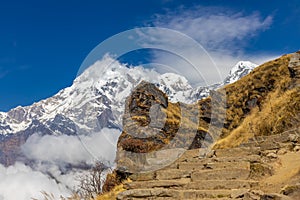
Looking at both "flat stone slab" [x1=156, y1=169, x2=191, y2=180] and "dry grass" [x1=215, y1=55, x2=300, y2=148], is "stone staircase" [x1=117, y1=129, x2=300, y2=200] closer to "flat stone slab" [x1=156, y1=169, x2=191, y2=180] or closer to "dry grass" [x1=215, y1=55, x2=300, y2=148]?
"flat stone slab" [x1=156, y1=169, x2=191, y2=180]

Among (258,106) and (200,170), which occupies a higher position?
(258,106)

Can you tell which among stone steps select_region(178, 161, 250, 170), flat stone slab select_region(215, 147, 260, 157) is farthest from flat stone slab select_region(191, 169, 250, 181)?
flat stone slab select_region(215, 147, 260, 157)

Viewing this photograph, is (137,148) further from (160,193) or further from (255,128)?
(160,193)

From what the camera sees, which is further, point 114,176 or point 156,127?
point 156,127

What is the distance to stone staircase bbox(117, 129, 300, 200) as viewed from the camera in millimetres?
15930

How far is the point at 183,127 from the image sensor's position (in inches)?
1880

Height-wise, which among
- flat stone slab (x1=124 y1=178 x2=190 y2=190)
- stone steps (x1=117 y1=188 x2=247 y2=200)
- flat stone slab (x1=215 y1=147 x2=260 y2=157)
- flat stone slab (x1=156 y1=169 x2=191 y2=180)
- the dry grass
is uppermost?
the dry grass

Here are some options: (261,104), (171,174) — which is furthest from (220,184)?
(261,104)

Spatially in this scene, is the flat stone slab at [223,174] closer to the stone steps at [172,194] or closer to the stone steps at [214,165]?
the stone steps at [214,165]

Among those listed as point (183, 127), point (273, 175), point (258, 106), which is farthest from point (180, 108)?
point (273, 175)

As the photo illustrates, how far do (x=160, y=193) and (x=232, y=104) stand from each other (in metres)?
39.0

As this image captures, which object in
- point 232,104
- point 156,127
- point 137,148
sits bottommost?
point 137,148

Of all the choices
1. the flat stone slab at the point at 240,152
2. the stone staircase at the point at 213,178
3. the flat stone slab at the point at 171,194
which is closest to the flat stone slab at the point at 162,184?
the stone staircase at the point at 213,178

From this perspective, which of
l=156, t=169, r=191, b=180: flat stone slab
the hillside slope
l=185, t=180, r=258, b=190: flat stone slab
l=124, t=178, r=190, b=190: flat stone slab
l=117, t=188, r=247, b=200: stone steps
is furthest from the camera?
l=156, t=169, r=191, b=180: flat stone slab
